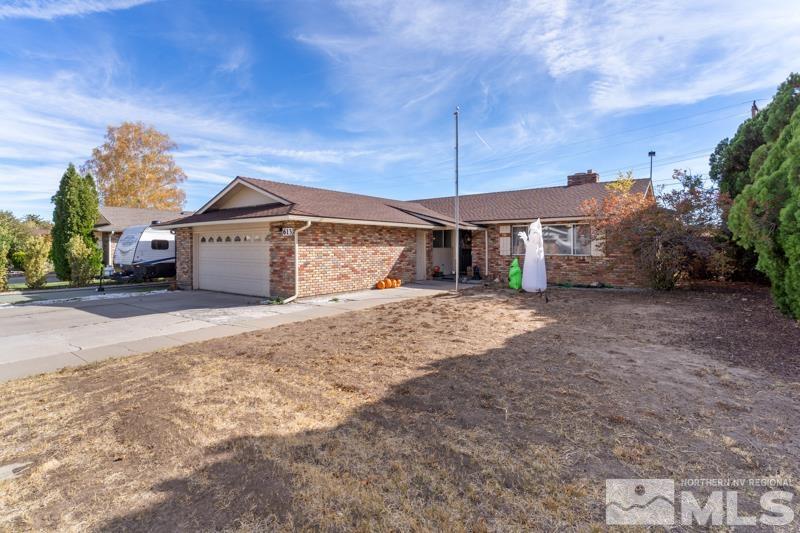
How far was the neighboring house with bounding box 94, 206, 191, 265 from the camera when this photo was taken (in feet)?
78.6

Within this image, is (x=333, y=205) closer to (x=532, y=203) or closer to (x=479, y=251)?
(x=479, y=251)

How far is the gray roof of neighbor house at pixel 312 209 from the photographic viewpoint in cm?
1180

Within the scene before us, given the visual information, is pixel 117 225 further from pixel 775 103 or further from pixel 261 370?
pixel 775 103

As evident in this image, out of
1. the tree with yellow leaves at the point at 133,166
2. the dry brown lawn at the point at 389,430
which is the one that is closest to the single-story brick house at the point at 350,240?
the dry brown lawn at the point at 389,430

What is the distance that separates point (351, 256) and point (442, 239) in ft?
21.4

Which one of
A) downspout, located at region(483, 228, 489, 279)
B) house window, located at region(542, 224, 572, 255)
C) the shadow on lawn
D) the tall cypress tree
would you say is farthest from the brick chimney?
the tall cypress tree

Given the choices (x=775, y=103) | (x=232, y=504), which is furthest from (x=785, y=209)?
(x=232, y=504)

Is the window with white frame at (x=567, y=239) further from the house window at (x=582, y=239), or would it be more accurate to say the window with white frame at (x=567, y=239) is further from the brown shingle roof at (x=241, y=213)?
the brown shingle roof at (x=241, y=213)

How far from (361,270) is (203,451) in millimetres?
10751

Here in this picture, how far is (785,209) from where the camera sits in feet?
22.3

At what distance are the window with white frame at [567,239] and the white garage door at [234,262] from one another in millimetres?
10443

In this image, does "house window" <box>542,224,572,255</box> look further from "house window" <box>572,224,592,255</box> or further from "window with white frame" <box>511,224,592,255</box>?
A: "house window" <box>572,224,592,255</box>

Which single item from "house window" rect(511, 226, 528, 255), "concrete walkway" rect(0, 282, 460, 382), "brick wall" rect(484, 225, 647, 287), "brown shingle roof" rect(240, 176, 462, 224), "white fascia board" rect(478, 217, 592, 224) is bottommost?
"concrete walkway" rect(0, 282, 460, 382)

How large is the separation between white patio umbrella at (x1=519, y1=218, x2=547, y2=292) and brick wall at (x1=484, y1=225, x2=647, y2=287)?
3.08 metres
